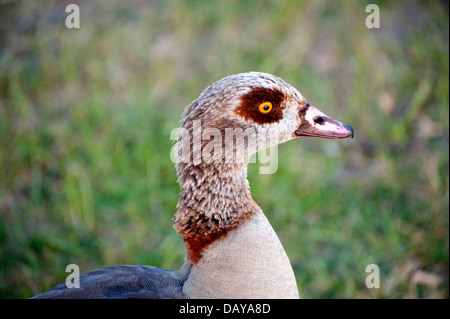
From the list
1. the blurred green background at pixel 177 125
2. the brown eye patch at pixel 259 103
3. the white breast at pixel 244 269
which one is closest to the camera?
the white breast at pixel 244 269

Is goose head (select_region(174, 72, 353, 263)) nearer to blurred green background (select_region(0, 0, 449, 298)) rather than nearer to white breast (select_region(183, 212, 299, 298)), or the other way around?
white breast (select_region(183, 212, 299, 298))

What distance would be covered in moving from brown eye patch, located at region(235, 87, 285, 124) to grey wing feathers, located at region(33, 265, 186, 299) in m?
0.78

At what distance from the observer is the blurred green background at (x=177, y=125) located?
323cm

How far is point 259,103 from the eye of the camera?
2.06m

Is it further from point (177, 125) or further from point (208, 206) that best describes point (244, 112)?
point (177, 125)

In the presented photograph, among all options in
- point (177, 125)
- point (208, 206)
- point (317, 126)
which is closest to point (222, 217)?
point (208, 206)

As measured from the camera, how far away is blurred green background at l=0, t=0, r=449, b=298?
3229 mm

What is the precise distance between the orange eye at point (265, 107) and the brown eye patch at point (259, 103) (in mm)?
11

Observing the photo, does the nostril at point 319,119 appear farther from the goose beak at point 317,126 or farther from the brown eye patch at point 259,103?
the brown eye patch at point 259,103

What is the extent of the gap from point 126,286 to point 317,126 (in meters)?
1.12

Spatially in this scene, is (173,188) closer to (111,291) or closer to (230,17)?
(111,291)

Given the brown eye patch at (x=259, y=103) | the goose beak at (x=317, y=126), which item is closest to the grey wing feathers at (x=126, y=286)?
the brown eye patch at (x=259, y=103)

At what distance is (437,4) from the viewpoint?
15.8 ft

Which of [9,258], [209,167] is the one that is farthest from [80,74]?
[209,167]
